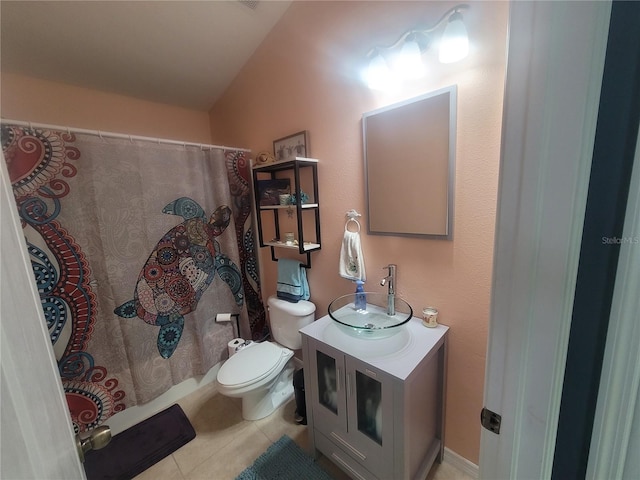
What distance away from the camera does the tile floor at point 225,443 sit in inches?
52.9

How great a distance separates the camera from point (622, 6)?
0.39 meters

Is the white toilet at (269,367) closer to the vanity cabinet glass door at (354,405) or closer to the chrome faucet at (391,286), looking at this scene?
the vanity cabinet glass door at (354,405)

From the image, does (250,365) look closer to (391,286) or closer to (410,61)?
(391,286)

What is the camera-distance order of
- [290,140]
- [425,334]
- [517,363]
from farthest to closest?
1. [290,140]
2. [425,334]
3. [517,363]

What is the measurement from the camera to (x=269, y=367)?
157 centimetres

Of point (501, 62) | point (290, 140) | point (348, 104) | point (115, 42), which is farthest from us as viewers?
point (290, 140)

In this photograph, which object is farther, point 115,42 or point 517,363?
point 115,42

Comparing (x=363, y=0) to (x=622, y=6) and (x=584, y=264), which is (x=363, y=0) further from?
(x=584, y=264)

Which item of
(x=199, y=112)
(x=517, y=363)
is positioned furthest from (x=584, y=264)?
(x=199, y=112)

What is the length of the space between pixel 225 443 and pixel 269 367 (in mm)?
495

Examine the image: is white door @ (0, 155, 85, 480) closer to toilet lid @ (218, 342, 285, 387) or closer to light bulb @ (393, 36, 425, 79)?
toilet lid @ (218, 342, 285, 387)

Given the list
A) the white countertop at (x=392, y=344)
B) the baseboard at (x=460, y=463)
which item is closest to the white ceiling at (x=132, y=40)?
the white countertop at (x=392, y=344)

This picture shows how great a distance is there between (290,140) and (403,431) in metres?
1.67

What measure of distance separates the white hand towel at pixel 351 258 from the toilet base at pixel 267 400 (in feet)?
3.03
